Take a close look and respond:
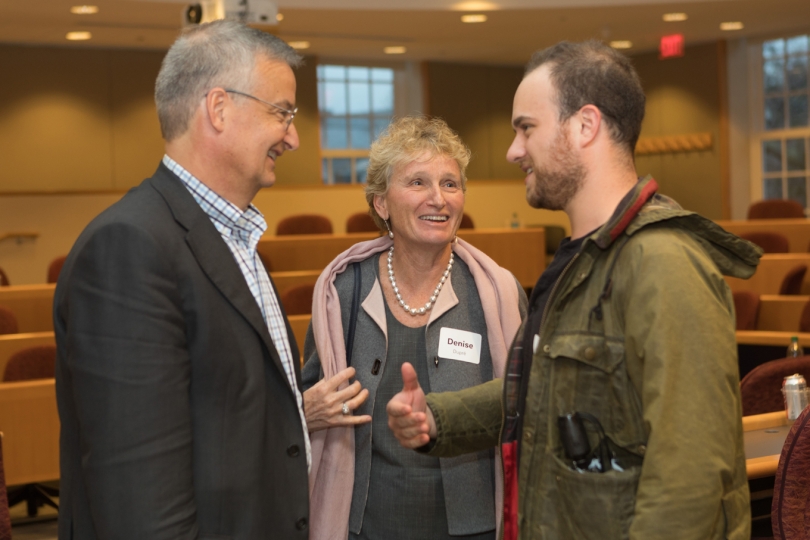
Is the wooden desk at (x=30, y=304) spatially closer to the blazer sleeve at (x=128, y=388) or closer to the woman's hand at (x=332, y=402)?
the woman's hand at (x=332, y=402)

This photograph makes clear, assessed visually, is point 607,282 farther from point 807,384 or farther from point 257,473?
point 807,384

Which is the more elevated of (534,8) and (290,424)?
(534,8)

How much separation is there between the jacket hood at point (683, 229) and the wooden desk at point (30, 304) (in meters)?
5.89

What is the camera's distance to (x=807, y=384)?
10.8 feet

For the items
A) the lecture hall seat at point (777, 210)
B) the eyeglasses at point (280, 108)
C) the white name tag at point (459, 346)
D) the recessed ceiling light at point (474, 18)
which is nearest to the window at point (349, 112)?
the recessed ceiling light at point (474, 18)

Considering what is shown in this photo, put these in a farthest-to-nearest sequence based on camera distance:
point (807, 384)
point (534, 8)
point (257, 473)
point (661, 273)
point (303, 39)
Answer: point (303, 39) → point (534, 8) → point (807, 384) → point (257, 473) → point (661, 273)

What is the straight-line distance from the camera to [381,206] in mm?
2492

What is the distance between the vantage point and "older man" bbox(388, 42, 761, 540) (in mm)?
1285

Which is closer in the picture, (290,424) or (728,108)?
(290,424)

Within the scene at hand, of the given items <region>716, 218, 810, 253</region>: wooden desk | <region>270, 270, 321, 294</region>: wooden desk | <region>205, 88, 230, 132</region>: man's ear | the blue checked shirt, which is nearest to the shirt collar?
the blue checked shirt

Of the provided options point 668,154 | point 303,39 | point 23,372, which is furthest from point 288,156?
point 23,372

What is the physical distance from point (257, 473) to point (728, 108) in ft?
40.7

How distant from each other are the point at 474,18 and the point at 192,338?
940 cm

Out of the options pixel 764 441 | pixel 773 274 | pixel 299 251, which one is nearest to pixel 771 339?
pixel 773 274
